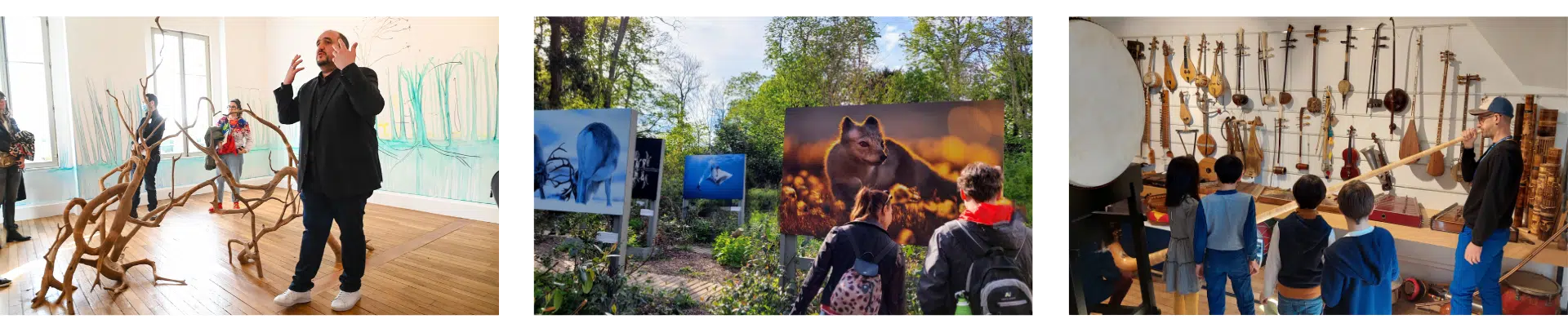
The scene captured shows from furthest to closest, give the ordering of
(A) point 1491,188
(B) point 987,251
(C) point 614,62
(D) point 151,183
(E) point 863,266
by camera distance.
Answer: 1. (C) point 614,62
2. (D) point 151,183
3. (E) point 863,266
4. (B) point 987,251
5. (A) point 1491,188

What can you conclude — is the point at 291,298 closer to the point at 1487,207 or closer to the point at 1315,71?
the point at 1315,71

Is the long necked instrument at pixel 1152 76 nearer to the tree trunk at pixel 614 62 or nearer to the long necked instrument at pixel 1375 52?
the long necked instrument at pixel 1375 52

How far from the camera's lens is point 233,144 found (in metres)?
3.00

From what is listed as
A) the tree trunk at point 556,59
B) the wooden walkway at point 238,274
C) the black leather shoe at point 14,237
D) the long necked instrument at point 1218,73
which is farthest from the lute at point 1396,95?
the black leather shoe at point 14,237

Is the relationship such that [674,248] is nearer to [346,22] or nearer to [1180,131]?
[346,22]

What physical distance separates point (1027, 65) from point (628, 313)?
218 cm

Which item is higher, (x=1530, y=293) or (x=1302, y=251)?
(x=1302, y=251)

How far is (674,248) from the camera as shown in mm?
3127

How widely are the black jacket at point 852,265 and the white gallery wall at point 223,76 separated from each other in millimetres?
2009

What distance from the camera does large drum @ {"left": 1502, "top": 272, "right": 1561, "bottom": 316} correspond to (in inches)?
107

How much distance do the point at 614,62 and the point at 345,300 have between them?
1616 mm

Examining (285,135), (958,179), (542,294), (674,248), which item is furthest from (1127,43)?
(285,135)

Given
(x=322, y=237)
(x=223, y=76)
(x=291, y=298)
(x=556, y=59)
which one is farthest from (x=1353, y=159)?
(x=223, y=76)

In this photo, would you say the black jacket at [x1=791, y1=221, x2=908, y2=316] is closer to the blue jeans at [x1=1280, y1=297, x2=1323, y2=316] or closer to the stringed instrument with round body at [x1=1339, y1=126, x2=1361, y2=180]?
the blue jeans at [x1=1280, y1=297, x2=1323, y2=316]
